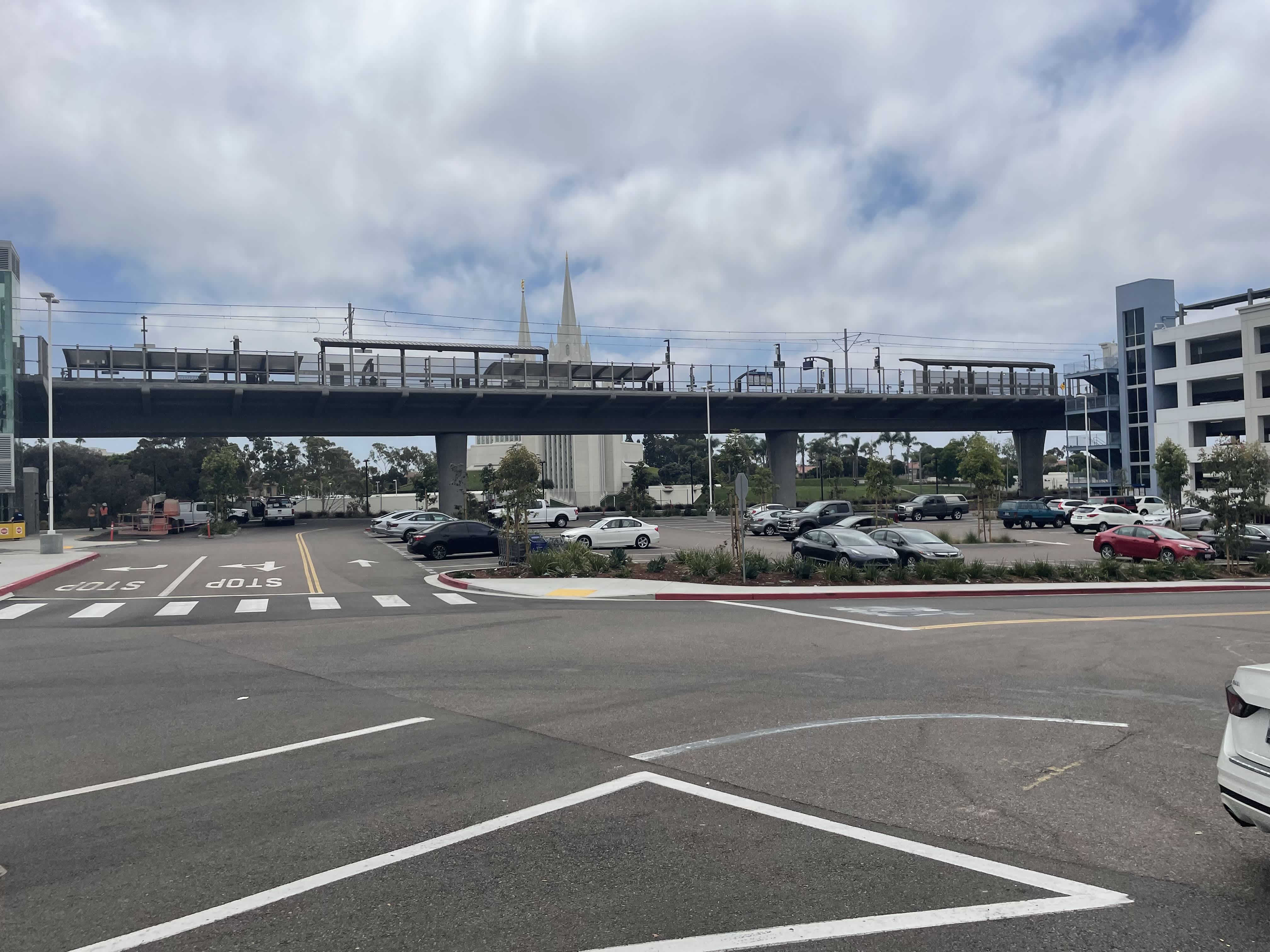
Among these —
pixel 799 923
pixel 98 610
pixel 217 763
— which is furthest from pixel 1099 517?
pixel 799 923

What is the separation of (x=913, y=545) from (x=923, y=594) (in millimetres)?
4990

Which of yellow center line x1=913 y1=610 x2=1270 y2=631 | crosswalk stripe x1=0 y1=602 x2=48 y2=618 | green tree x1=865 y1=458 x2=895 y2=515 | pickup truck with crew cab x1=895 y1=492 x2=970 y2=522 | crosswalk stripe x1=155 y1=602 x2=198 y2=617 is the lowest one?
yellow center line x1=913 y1=610 x2=1270 y2=631

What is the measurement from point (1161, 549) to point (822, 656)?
21763mm

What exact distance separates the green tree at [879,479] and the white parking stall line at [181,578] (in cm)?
2890

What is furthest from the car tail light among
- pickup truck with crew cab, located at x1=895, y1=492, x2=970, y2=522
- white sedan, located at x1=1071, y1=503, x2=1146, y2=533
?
pickup truck with crew cab, located at x1=895, y1=492, x2=970, y2=522

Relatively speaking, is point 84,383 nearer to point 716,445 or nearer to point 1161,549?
point 1161,549

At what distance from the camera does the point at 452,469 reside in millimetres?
55656

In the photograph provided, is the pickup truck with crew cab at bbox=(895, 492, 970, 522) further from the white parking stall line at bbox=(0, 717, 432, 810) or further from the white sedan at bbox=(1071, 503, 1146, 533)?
the white parking stall line at bbox=(0, 717, 432, 810)

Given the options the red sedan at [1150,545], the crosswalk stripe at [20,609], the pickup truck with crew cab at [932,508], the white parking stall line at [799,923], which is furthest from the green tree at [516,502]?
the pickup truck with crew cab at [932,508]

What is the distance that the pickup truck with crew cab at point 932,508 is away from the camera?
53.9m

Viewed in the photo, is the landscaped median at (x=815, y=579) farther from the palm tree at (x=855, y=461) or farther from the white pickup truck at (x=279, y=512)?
the palm tree at (x=855, y=461)

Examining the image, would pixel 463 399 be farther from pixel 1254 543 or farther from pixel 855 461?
pixel 855 461

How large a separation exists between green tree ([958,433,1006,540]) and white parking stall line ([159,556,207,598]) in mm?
30931

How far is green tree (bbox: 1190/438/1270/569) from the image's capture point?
25906 millimetres
